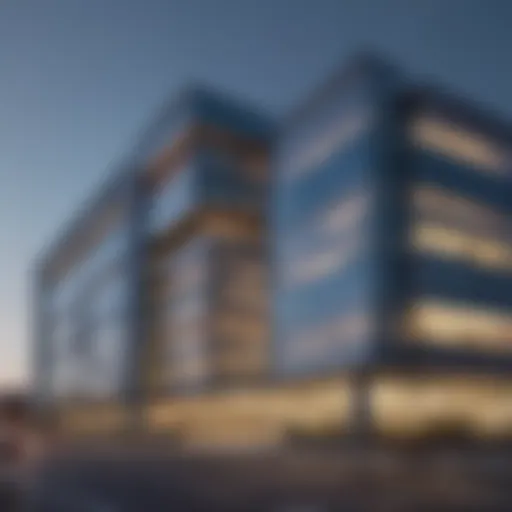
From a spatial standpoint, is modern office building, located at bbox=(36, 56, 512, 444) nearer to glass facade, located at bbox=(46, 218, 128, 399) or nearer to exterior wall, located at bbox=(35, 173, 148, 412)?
exterior wall, located at bbox=(35, 173, 148, 412)

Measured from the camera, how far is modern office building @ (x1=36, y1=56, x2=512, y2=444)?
42.0m

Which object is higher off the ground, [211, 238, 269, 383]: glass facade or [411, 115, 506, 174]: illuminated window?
[411, 115, 506, 174]: illuminated window

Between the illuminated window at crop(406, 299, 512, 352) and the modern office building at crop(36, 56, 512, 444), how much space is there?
0.38ft

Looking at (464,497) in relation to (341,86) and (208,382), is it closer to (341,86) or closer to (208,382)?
(341,86)

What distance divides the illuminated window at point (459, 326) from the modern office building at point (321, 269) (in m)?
0.12

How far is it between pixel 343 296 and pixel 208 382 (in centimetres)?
1636

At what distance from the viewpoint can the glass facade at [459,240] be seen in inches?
1692

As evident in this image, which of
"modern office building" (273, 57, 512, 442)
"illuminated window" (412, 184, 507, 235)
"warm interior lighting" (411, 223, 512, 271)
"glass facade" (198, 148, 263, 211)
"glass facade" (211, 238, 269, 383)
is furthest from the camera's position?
"glass facade" (198, 148, 263, 211)

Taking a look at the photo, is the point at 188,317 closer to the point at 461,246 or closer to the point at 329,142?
the point at 329,142

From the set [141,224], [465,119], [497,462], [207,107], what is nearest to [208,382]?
[141,224]

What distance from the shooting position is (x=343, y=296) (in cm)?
4353

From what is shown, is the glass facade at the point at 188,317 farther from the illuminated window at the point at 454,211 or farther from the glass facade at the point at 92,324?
the illuminated window at the point at 454,211

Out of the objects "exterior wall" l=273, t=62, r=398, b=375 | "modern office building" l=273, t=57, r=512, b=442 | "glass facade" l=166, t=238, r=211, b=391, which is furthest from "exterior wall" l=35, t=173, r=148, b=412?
"modern office building" l=273, t=57, r=512, b=442

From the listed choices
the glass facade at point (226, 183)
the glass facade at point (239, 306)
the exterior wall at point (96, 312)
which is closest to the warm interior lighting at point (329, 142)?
the glass facade at point (226, 183)
